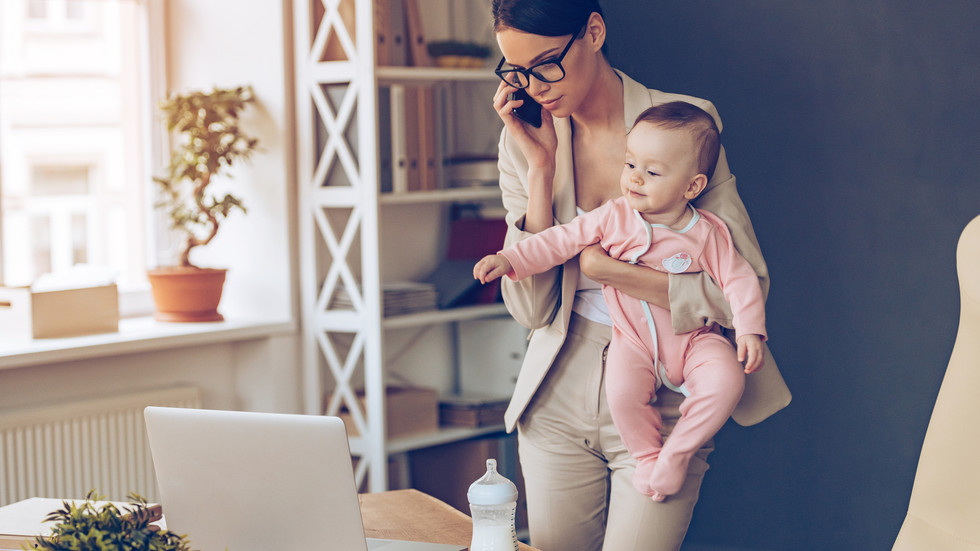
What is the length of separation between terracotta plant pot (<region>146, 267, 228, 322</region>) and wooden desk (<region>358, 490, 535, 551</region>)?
139cm

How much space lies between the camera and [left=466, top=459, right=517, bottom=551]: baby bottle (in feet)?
4.50

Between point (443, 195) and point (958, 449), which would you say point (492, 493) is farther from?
point (443, 195)

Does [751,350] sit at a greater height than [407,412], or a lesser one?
greater

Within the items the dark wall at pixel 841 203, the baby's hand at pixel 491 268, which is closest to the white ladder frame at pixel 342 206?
the dark wall at pixel 841 203

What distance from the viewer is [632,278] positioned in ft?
5.66

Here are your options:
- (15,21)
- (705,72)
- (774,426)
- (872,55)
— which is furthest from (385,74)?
(774,426)

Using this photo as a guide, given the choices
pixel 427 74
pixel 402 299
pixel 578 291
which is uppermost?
pixel 427 74

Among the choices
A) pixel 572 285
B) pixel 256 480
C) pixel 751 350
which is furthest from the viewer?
pixel 572 285

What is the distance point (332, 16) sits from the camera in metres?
3.02

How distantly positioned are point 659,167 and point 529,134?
27 centimetres

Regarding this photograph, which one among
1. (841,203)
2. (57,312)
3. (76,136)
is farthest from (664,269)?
(76,136)

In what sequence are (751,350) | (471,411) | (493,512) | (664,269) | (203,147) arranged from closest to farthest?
(493,512) < (751,350) < (664,269) < (203,147) < (471,411)

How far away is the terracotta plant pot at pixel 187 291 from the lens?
10.1 feet

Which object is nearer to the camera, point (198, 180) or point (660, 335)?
point (660, 335)
